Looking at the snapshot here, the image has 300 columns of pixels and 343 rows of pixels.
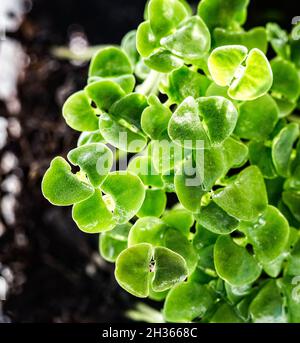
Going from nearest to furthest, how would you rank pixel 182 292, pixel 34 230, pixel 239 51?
pixel 239 51, pixel 182 292, pixel 34 230

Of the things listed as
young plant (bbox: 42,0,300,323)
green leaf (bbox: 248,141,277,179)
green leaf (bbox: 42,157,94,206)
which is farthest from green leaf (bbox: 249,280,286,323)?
green leaf (bbox: 42,157,94,206)

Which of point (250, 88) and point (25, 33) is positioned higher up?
point (25, 33)

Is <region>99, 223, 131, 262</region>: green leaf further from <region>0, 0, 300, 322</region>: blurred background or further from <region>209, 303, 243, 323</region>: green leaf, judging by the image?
<region>0, 0, 300, 322</region>: blurred background

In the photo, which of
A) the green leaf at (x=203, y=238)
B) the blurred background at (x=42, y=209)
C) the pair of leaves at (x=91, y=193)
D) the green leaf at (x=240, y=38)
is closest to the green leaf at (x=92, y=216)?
the pair of leaves at (x=91, y=193)

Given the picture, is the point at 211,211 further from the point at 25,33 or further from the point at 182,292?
the point at 25,33

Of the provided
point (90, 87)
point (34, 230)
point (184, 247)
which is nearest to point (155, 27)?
point (90, 87)

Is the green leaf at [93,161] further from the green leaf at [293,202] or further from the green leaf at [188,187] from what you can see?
the green leaf at [293,202]

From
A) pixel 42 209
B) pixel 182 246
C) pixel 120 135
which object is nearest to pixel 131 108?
pixel 120 135

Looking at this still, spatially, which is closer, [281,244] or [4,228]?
[281,244]
